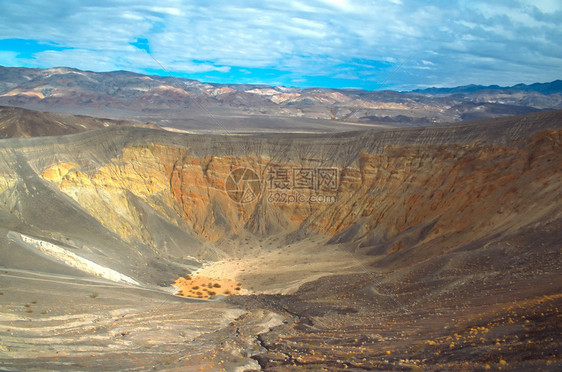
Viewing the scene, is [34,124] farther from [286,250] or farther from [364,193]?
[364,193]

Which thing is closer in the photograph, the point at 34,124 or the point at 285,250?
the point at 285,250

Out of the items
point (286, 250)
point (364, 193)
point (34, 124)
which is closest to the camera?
point (286, 250)

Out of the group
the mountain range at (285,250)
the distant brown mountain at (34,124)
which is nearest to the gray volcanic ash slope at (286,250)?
the mountain range at (285,250)

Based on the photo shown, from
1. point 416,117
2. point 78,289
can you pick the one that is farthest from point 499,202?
point 416,117

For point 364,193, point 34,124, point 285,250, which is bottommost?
point 285,250

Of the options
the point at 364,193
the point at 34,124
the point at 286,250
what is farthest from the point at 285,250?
the point at 34,124

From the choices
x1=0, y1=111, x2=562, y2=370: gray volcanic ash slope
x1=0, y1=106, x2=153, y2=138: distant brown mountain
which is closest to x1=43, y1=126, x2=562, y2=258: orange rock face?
x1=0, y1=111, x2=562, y2=370: gray volcanic ash slope

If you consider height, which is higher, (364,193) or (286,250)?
(364,193)

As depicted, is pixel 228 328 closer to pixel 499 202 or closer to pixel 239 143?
pixel 499 202

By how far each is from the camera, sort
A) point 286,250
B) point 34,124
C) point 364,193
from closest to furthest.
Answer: point 286,250 → point 364,193 → point 34,124
